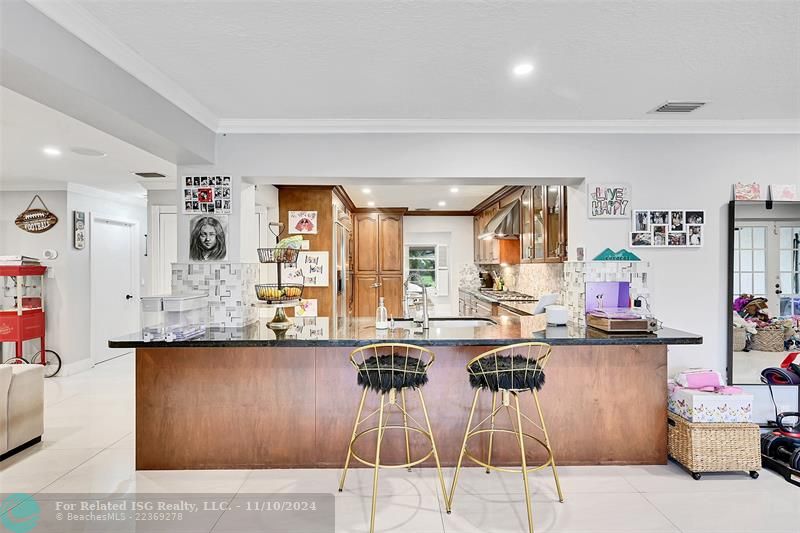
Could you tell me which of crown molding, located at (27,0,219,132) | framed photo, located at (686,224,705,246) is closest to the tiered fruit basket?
crown molding, located at (27,0,219,132)

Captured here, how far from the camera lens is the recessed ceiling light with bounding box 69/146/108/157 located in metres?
3.93

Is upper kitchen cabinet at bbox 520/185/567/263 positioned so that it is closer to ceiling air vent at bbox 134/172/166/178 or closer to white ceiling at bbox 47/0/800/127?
white ceiling at bbox 47/0/800/127

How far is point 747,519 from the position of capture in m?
2.32

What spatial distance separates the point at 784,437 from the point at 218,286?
4039 mm

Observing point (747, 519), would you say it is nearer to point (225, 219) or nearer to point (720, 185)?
point (720, 185)

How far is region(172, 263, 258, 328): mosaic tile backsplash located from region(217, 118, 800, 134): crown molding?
1023mm

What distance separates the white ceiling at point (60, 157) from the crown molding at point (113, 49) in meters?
0.98

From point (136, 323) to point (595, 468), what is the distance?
6.45 m

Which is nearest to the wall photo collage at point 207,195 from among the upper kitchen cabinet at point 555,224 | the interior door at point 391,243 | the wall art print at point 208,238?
the wall art print at point 208,238

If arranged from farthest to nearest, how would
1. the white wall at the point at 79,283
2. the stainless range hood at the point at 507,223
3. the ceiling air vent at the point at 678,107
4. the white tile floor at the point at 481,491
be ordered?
the white wall at the point at 79,283, the stainless range hood at the point at 507,223, the ceiling air vent at the point at 678,107, the white tile floor at the point at 481,491

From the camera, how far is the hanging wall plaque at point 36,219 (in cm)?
548

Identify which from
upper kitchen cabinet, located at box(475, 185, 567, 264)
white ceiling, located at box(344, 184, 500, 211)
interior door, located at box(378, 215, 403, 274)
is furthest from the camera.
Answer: interior door, located at box(378, 215, 403, 274)

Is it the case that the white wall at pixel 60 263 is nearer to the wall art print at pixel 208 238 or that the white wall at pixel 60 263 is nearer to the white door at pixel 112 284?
the white door at pixel 112 284

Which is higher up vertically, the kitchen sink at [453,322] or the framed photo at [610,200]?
the framed photo at [610,200]
